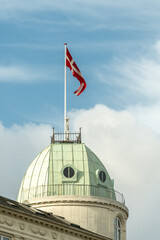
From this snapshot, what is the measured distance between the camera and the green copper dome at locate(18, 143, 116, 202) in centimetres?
7756

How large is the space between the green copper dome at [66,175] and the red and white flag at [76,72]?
276 inches

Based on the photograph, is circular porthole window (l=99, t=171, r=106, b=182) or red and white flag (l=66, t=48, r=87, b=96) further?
red and white flag (l=66, t=48, r=87, b=96)

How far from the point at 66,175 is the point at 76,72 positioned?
13.0 meters

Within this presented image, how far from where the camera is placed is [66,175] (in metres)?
78.4

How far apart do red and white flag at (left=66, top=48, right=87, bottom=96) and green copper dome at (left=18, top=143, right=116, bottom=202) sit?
7.02m

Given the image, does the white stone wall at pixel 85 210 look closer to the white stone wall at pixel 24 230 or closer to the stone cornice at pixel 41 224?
the stone cornice at pixel 41 224

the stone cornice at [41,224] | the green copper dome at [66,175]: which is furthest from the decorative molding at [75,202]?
the stone cornice at [41,224]

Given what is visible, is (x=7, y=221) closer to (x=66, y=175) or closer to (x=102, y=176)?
(x=66, y=175)

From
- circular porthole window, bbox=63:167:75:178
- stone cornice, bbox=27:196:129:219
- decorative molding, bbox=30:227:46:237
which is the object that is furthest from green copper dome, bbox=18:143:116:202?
decorative molding, bbox=30:227:46:237

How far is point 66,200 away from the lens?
75.9 metres

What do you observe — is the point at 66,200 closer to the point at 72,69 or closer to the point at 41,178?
the point at 41,178

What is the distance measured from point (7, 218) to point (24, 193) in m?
20.7

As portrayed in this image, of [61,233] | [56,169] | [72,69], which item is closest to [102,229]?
[56,169]

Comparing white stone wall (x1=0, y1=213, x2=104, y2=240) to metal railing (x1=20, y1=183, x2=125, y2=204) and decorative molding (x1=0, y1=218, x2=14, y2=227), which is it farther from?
metal railing (x1=20, y1=183, x2=125, y2=204)
